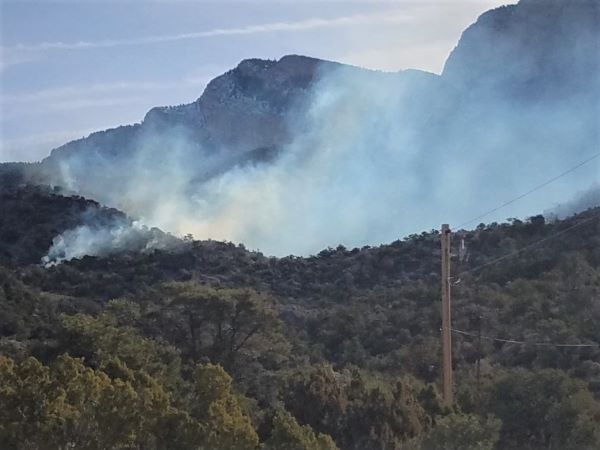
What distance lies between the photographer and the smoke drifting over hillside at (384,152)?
232 ft

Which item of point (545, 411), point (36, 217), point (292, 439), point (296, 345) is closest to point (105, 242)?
point (36, 217)

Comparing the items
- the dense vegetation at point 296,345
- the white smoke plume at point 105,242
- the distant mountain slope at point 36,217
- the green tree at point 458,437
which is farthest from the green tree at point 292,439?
the distant mountain slope at point 36,217

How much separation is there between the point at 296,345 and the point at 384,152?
4842 cm

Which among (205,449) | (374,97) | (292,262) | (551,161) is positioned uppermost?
(374,97)

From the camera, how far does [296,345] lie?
102 ft

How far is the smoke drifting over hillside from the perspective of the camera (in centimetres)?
7081

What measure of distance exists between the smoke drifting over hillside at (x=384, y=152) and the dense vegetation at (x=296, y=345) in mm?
14361

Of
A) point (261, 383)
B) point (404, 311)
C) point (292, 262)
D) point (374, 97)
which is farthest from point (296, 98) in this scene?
point (261, 383)

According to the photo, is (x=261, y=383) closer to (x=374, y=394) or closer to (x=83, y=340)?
(x=83, y=340)

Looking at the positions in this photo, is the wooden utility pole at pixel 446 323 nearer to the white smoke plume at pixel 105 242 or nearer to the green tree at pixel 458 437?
the green tree at pixel 458 437

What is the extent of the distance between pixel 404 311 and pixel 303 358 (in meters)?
6.75

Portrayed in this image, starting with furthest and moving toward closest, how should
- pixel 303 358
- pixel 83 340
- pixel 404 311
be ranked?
pixel 404 311
pixel 303 358
pixel 83 340

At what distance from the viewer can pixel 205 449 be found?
40.7ft

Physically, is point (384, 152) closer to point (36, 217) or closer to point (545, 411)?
point (36, 217)
